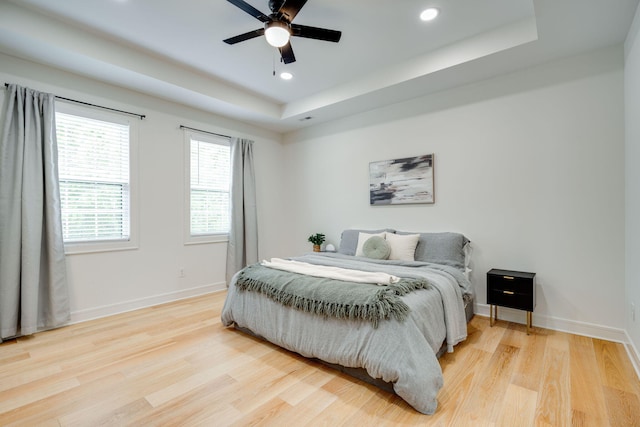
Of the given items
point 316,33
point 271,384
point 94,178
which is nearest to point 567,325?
point 271,384

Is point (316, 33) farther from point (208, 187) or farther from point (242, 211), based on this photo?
point (242, 211)

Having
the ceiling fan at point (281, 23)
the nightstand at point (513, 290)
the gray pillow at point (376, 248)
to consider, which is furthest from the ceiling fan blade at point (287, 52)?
the nightstand at point (513, 290)

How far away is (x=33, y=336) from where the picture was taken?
2.85 meters

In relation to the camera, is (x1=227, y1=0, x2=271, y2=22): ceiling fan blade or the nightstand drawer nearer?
(x1=227, y1=0, x2=271, y2=22): ceiling fan blade

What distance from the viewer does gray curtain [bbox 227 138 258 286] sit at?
4.62 m

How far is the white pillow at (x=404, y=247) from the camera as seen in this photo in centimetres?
342

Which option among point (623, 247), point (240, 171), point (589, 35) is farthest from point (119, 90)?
point (623, 247)

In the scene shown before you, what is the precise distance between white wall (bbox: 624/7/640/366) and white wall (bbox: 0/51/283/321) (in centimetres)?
443

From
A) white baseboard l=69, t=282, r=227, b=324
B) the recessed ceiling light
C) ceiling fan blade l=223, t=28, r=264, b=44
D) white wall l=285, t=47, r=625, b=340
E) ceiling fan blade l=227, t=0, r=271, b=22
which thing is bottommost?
white baseboard l=69, t=282, r=227, b=324

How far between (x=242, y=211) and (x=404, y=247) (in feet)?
8.32

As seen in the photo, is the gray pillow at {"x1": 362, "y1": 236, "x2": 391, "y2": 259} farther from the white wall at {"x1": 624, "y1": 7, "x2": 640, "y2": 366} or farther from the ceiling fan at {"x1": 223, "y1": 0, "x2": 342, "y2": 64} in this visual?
the ceiling fan at {"x1": 223, "y1": 0, "x2": 342, "y2": 64}

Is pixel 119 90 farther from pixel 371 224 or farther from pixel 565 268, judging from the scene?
pixel 565 268

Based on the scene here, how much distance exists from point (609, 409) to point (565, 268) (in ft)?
4.79

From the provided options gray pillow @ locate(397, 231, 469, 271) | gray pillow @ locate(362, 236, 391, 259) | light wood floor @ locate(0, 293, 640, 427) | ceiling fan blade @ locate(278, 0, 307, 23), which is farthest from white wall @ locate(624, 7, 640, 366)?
ceiling fan blade @ locate(278, 0, 307, 23)
